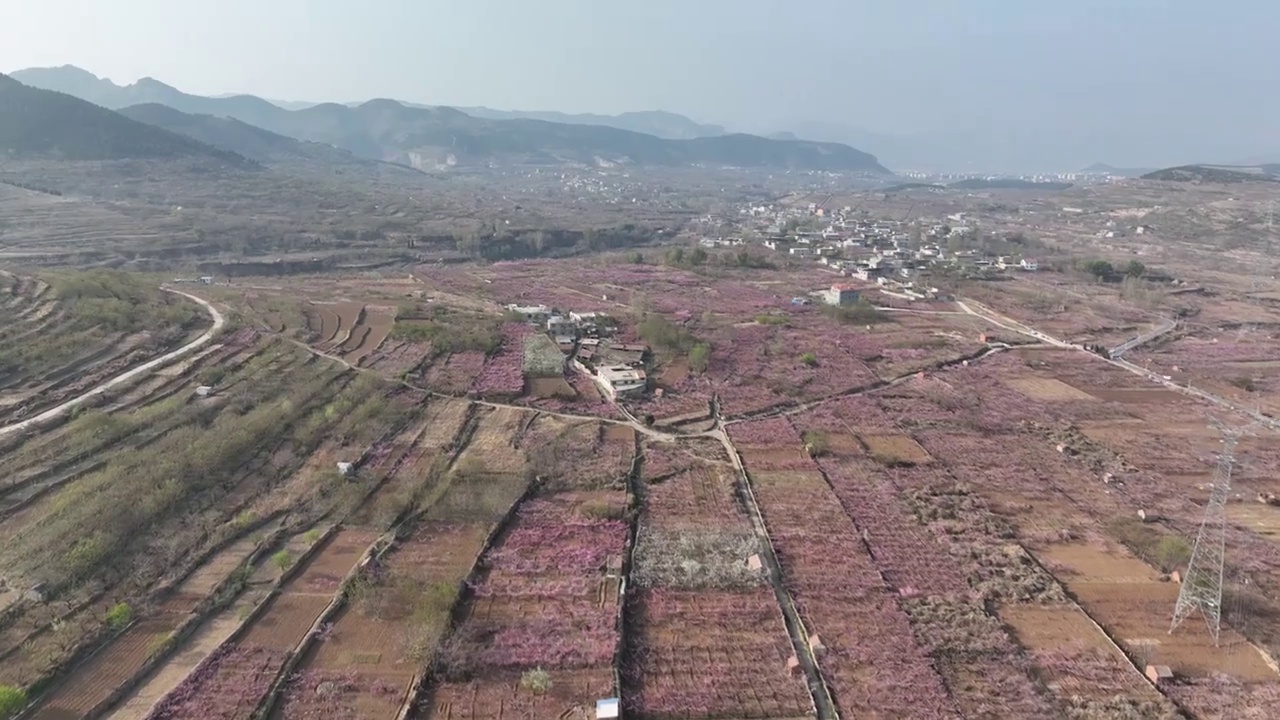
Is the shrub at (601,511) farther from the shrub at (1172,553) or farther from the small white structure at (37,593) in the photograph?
the shrub at (1172,553)

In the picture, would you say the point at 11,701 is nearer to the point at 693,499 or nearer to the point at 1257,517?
the point at 693,499

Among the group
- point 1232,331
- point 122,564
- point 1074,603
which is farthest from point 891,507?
point 1232,331

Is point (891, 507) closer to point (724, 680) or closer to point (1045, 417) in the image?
point (724, 680)

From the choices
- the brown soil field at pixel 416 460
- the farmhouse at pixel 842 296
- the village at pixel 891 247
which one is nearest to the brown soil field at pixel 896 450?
the brown soil field at pixel 416 460

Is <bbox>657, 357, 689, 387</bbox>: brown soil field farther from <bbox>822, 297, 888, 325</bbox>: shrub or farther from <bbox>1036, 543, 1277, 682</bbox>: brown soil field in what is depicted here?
<bbox>1036, 543, 1277, 682</bbox>: brown soil field

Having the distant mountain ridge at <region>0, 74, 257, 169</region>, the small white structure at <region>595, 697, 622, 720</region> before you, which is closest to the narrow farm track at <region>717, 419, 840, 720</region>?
the small white structure at <region>595, 697, 622, 720</region>
